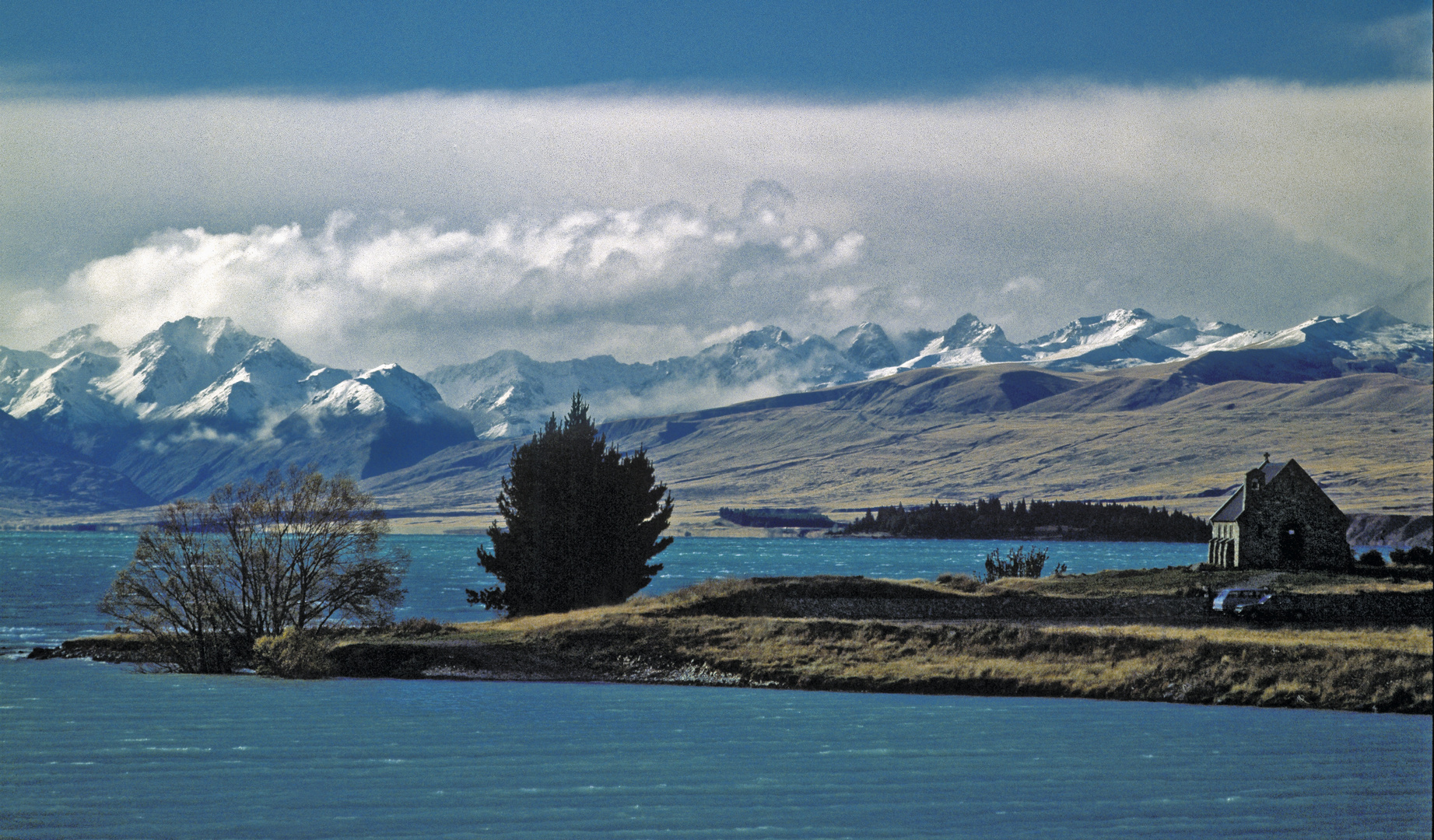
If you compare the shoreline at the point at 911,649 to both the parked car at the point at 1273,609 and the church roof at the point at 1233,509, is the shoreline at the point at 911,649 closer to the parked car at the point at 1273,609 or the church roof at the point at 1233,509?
the parked car at the point at 1273,609

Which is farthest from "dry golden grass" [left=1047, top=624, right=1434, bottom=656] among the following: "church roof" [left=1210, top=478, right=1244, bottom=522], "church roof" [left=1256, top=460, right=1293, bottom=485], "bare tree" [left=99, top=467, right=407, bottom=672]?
"bare tree" [left=99, top=467, right=407, bottom=672]

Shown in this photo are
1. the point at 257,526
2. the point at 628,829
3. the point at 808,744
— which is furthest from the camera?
the point at 257,526

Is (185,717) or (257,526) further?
(257,526)

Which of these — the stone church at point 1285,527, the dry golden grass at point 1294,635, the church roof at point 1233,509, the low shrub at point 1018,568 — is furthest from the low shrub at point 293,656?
the church roof at point 1233,509

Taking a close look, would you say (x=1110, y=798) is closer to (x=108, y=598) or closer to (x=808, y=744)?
(x=808, y=744)

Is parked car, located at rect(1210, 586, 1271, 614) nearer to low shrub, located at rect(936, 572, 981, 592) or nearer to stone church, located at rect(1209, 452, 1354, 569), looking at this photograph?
low shrub, located at rect(936, 572, 981, 592)

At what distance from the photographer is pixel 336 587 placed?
67812 mm

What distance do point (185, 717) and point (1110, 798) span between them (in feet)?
112

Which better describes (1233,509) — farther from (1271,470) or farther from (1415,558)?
(1415,558)

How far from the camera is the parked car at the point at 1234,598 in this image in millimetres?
64500

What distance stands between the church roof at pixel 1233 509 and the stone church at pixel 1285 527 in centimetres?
36

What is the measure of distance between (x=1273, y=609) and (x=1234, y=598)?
97.3 inches

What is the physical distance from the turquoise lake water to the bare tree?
8.50 meters

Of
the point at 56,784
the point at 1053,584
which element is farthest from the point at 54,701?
the point at 1053,584
